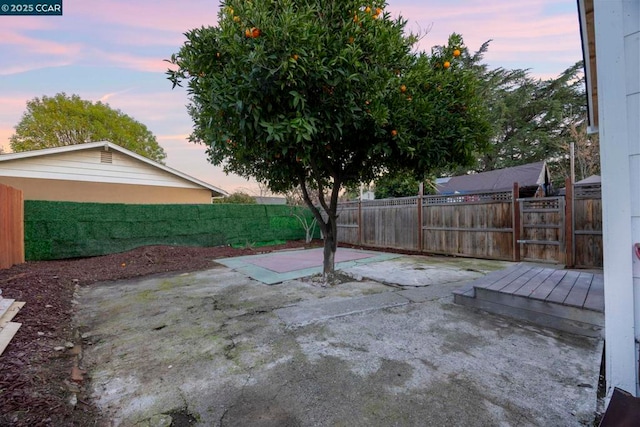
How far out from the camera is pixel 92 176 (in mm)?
8938

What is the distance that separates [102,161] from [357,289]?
9719 millimetres

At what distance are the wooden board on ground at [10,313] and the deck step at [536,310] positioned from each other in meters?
4.84

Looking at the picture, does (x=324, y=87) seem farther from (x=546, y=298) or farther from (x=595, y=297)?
(x=595, y=297)

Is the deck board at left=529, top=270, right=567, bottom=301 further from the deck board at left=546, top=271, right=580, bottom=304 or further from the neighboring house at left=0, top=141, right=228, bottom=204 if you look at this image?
the neighboring house at left=0, top=141, right=228, bottom=204

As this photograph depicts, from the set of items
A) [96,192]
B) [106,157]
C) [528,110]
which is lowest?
Result: [96,192]

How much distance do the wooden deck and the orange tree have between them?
184 centimetres

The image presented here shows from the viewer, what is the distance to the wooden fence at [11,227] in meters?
5.33

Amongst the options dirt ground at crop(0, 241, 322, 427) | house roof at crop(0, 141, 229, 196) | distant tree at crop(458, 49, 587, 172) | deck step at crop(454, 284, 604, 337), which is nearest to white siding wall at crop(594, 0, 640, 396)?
deck step at crop(454, 284, 604, 337)

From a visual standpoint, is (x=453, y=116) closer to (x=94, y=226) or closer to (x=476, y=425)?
(x=476, y=425)

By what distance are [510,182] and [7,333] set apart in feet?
43.9

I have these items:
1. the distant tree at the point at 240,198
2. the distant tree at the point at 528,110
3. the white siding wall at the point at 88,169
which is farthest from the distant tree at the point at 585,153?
the white siding wall at the point at 88,169

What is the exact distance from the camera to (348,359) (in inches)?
86.9

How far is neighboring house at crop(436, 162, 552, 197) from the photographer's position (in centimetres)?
1045

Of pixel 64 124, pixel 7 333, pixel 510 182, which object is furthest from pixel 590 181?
pixel 64 124
